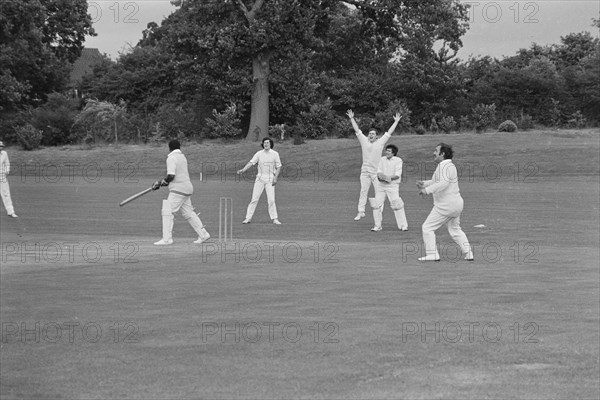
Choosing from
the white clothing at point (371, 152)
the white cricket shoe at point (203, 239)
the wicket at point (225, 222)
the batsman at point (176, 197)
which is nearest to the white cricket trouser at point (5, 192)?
the wicket at point (225, 222)

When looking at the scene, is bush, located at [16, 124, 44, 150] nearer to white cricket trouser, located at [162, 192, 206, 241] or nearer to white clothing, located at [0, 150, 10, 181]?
white clothing, located at [0, 150, 10, 181]

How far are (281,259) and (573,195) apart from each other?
22640mm

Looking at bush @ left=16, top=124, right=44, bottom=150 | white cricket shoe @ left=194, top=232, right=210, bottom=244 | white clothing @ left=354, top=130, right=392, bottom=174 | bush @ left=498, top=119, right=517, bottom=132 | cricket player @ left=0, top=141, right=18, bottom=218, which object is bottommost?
white cricket shoe @ left=194, top=232, right=210, bottom=244

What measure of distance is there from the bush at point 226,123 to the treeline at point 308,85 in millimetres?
64

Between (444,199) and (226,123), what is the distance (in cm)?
4190

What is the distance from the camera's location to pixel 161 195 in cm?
4009

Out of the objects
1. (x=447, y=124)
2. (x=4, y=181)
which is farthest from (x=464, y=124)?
(x=4, y=181)

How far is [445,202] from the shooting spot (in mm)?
17688

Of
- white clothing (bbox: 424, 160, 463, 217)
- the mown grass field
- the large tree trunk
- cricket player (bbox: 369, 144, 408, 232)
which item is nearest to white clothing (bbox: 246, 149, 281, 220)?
the mown grass field

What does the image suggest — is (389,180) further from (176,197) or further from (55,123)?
(55,123)

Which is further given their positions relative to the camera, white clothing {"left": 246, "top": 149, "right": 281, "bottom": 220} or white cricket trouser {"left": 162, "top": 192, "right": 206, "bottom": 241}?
white clothing {"left": 246, "top": 149, "right": 281, "bottom": 220}

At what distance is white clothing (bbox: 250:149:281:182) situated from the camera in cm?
2588

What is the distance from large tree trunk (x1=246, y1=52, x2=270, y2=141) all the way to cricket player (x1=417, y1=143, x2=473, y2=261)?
39.4 metres

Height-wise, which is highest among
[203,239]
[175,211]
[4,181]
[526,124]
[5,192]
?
[526,124]
